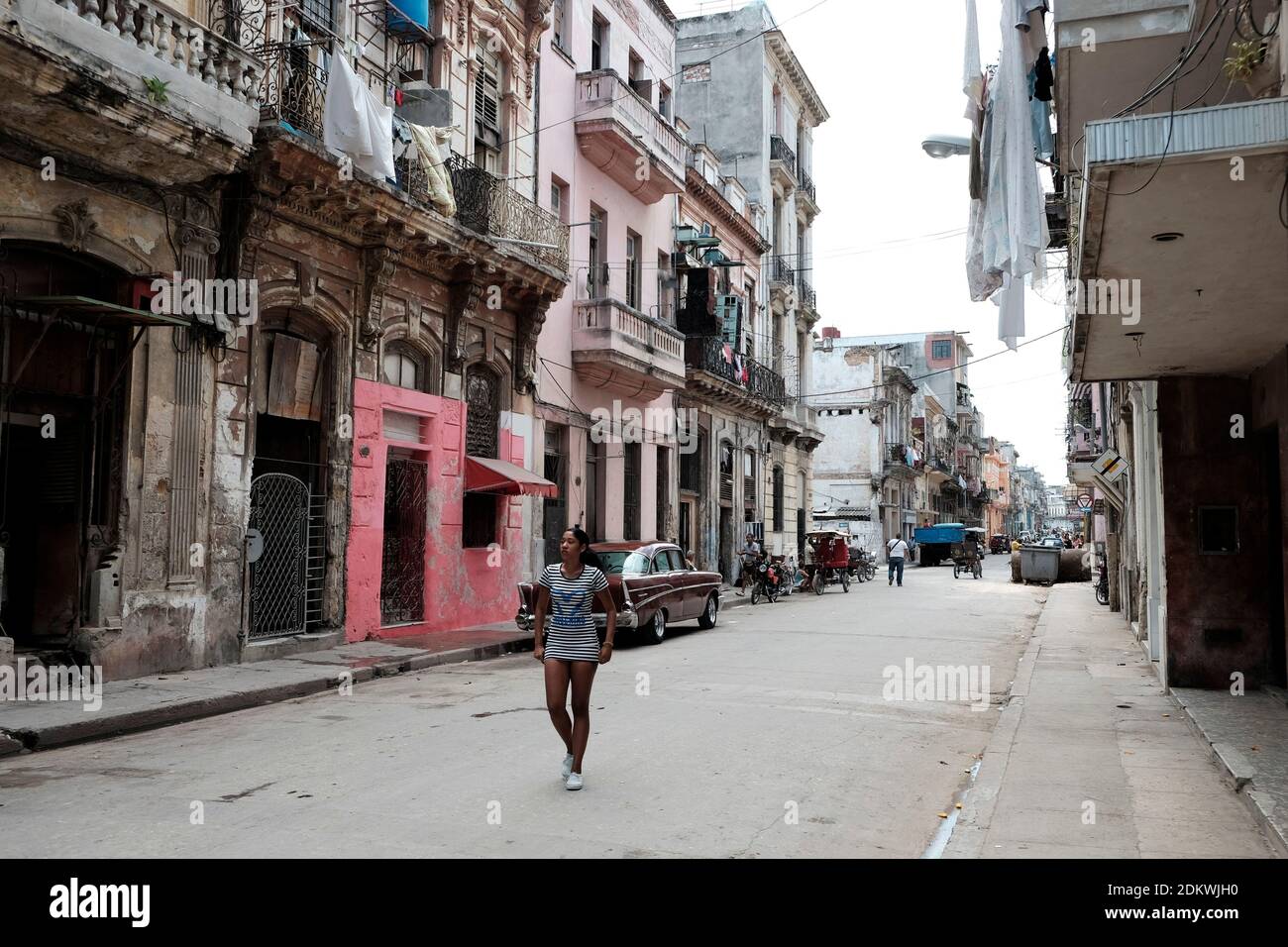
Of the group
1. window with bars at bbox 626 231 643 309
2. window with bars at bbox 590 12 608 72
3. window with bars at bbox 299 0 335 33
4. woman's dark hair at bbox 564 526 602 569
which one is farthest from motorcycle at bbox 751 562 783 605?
woman's dark hair at bbox 564 526 602 569

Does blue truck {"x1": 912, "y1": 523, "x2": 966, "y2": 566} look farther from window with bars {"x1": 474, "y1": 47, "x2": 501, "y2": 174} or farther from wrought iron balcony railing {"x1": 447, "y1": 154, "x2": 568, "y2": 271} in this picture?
window with bars {"x1": 474, "y1": 47, "x2": 501, "y2": 174}

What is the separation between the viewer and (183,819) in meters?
5.53

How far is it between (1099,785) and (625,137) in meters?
17.7

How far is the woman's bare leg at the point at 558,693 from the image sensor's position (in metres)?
6.36

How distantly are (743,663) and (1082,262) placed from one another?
25.2ft

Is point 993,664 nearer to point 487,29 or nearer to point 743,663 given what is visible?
point 743,663

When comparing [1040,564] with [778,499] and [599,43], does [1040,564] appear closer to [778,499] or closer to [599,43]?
[778,499]

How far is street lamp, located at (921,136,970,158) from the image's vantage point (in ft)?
34.2

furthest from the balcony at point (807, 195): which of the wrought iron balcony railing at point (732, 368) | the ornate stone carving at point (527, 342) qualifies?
the ornate stone carving at point (527, 342)

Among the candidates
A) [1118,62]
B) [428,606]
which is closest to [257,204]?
[428,606]

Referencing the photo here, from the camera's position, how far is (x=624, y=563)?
1584 cm

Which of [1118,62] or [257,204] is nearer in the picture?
[1118,62]

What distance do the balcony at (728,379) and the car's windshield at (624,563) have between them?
10711 mm

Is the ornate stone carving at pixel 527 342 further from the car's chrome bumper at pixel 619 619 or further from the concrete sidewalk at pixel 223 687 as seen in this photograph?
the car's chrome bumper at pixel 619 619
